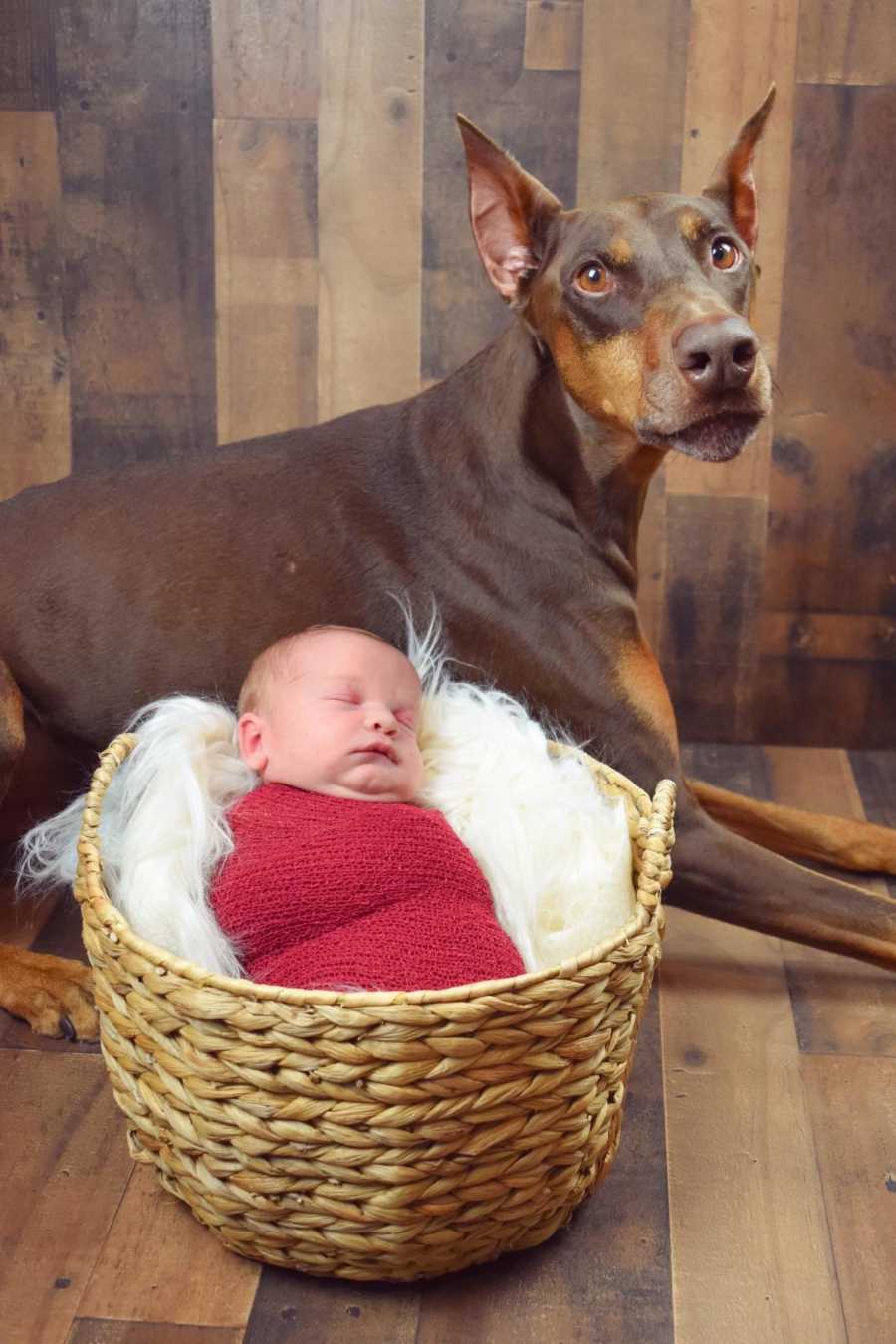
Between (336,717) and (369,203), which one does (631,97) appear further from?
(336,717)

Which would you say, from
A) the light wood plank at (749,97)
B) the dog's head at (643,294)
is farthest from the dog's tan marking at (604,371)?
the light wood plank at (749,97)

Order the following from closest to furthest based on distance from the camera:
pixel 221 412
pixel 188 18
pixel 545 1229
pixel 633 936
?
pixel 633 936 → pixel 545 1229 → pixel 188 18 → pixel 221 412

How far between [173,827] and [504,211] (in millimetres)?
1159

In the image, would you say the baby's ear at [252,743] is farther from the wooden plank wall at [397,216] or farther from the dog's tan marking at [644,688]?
the wooden plank wall at [397,216]

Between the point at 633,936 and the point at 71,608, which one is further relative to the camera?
the point at 71,608

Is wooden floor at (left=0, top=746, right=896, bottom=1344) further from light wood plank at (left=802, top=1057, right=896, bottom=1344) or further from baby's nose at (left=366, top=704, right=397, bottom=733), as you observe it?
baby's nose at (left=366, top=704, right=397, bottom=733)

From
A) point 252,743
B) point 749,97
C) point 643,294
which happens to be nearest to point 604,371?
point 643,294

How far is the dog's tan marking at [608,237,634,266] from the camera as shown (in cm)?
215

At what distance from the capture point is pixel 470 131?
2.20 m

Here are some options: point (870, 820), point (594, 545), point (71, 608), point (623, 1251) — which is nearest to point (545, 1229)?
point (623, 1251)

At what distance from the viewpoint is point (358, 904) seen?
5.73 feet

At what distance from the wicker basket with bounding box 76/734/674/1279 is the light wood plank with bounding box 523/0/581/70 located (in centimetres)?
198

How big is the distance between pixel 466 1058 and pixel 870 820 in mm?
1755

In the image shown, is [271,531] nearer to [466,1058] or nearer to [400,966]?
[400,966]
